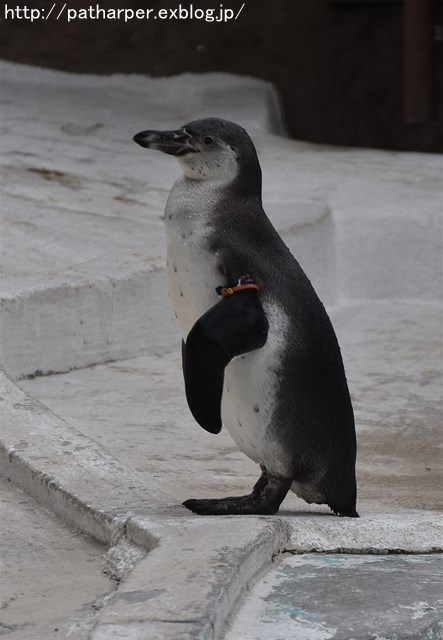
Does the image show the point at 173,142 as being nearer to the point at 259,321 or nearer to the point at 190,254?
the point at 190,254

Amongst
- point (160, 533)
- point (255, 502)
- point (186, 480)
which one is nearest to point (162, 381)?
point (186, 480)

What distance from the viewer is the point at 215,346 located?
2.49m

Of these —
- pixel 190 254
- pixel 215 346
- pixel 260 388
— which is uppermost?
pixel 190 254

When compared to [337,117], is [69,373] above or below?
below

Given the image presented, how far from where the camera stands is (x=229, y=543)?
2344 millimetres

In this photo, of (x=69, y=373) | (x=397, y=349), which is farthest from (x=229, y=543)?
(x=397, y=349)

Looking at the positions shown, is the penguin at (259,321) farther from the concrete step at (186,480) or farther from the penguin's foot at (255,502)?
the concrete step at (186,480)

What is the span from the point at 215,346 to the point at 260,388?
0.76 ft

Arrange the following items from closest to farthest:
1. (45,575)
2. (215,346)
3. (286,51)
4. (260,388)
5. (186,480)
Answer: (45,575)
(215,346)
(260,388)
(186,480)
(286,51)

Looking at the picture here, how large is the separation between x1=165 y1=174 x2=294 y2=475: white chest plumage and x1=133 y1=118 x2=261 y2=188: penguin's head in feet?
0.13

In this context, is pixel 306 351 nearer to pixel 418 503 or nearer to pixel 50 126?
pixel 418 503

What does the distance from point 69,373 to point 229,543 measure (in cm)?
231

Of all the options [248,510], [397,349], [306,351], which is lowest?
[397,349]

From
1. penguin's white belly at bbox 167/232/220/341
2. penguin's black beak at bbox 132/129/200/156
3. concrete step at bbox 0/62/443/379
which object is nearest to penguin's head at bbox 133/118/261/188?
penguin's black beak at bbox 132/129/200/156
